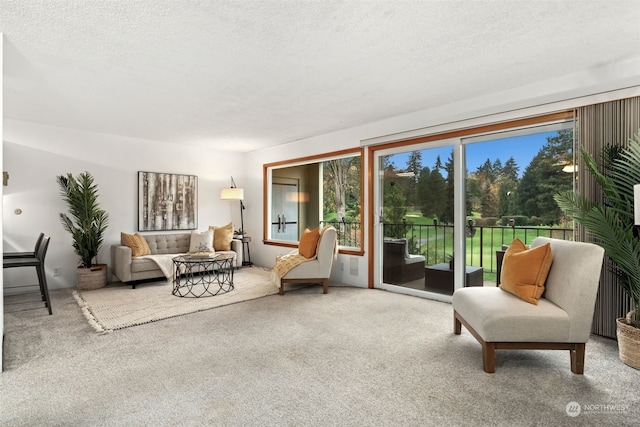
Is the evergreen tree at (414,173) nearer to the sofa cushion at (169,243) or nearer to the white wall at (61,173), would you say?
the sofa cushion at (169,243)

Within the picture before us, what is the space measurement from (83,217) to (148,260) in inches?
42.7

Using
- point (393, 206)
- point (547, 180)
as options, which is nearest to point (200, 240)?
point (393, 206)

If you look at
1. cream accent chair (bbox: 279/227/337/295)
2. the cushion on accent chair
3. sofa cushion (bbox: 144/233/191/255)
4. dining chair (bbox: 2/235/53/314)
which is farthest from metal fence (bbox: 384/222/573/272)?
dining chair (bbox: 2/235/53/314)

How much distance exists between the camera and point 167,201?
237 inches

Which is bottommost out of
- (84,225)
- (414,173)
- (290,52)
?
(84,225)

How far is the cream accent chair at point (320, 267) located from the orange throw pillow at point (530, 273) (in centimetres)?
238

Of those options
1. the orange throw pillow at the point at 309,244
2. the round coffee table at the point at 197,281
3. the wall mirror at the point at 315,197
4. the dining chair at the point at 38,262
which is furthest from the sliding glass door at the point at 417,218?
the dining chair at the point at 38,262

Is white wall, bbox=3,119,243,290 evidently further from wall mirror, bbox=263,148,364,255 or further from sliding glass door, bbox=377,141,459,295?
sliding glass door, bbox=377,141,459,295

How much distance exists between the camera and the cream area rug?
3424 millimetres

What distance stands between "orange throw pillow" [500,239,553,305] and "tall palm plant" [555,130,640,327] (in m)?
0.46

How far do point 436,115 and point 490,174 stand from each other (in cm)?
96

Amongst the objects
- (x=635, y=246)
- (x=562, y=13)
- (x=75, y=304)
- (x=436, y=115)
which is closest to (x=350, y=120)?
(x=436, y=115)

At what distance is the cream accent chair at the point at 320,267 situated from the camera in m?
4.50

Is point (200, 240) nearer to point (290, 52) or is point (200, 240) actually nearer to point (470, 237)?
point (290, 52)
